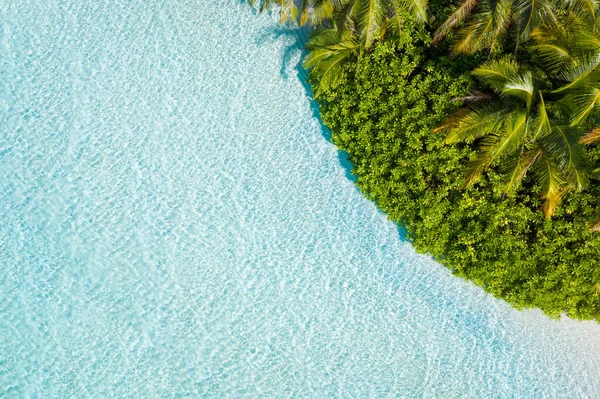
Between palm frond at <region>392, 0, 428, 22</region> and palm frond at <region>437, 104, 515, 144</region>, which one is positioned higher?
palm frond at <region>392, 0, 428, 22</region>

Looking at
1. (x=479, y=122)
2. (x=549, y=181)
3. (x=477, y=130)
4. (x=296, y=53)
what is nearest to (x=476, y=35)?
(x=479, y=122)

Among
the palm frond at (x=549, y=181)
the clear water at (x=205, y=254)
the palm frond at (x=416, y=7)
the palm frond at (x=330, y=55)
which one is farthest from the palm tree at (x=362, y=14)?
the palm frond at (x=549, y=181)

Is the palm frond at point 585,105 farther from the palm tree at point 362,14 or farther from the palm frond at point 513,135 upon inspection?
the palm tree at point 362,14

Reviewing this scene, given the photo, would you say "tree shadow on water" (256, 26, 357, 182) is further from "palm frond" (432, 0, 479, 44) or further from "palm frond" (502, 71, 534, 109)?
"palm frond" (502, 71, 534, 109)

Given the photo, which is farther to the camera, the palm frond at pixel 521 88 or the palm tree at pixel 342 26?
the palm tree at pixel 342 26

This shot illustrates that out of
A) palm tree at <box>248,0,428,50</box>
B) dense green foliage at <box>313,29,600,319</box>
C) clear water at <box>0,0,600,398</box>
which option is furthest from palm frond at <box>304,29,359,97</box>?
clear water at <box>0,0,600,398</box>

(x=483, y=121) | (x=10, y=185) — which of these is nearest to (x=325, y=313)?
(x=483, y=121)

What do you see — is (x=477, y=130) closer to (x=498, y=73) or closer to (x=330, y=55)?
(x=498, y=73)
